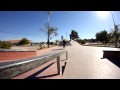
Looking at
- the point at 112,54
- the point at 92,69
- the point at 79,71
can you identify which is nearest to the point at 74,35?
the point at 112,54

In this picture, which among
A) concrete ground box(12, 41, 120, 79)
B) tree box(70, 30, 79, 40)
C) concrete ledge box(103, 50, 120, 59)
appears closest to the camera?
concrete ground box(12, 41, 120, 79)

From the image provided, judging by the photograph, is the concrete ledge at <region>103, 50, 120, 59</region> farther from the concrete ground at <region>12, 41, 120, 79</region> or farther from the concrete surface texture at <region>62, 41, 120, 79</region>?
the concrete ground at <region>12, 41, 120, 79</region>

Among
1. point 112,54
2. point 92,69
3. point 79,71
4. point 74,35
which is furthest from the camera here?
point 74,35

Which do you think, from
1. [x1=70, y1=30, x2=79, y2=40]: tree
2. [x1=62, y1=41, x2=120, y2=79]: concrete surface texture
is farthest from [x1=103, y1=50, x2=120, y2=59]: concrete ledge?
[x1=70, y1=30, x2=79, y2=40]: tree

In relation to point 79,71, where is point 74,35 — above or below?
above

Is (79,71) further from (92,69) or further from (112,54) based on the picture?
(112,54)

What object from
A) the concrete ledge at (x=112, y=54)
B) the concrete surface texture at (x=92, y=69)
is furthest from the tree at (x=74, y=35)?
the concrete surface texture at (x=92, y=69)

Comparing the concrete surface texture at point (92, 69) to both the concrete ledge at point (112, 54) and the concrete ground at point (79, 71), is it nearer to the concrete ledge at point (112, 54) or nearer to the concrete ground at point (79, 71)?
the concrete ground at point (79, 71)

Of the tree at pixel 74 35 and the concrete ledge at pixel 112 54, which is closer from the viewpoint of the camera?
the concrete ledge at pixel 112 54
